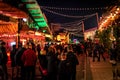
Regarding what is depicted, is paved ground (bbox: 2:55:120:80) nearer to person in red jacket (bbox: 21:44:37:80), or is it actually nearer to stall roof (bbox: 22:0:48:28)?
person in red jacket (bbox: 21:44:37:80)

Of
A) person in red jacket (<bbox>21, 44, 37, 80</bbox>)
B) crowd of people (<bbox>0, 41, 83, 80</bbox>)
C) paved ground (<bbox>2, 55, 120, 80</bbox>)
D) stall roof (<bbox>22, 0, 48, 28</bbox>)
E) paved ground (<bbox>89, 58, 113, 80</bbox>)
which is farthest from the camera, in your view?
stall roof (<bbox>22, 0, 48, 28</bbox>)

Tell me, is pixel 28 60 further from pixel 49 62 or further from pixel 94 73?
pixel 94 73

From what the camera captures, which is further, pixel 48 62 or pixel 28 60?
pixel 28 60

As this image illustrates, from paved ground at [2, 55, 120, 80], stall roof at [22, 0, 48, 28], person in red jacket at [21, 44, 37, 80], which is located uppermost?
stall roof at [22, 0, 48, 28]

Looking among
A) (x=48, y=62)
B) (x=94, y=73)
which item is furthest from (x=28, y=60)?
(x=94, y=73)

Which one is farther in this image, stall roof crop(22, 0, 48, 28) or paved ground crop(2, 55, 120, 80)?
stall roof crop(22, 0, 48, 28)

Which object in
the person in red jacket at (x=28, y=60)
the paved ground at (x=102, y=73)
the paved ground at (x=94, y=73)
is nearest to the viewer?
the person in red jacket at (x=28, y=60)

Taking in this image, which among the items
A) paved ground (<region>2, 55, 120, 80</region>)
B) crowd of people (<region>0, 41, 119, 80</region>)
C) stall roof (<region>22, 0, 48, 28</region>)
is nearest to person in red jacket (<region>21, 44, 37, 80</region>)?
crowd of people (<region>0, 41, 119, 80</region>)

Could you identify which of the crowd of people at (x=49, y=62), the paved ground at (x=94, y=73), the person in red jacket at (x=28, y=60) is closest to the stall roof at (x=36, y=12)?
the paved ground at (x=94, y=73)

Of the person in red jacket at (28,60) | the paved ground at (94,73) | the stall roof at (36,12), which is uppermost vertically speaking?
the stall roof at (36,12)

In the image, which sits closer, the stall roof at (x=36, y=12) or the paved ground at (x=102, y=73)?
the paved ground at (x=102, y=73)

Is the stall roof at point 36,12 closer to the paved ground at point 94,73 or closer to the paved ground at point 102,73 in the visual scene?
the paved ground at point 94,73

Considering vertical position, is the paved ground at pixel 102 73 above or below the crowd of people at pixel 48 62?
below

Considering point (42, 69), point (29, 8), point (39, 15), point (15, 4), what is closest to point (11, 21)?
point (15, 4)
